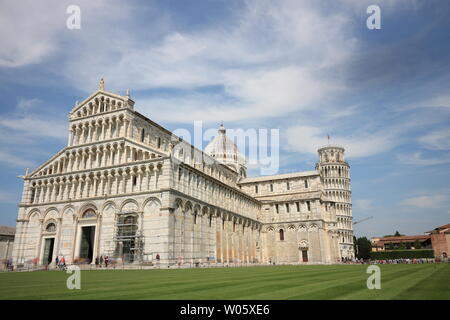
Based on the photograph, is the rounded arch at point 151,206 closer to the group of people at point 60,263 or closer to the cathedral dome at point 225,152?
the group of people at point 60,263

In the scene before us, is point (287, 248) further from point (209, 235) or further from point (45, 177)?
point (45, 177)

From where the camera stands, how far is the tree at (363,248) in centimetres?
10039

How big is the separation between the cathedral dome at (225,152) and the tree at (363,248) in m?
48.1

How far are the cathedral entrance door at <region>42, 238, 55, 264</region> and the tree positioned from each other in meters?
86.3

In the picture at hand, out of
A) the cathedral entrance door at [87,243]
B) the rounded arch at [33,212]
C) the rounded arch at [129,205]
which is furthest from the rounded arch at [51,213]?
the rounded arch at [129,205]

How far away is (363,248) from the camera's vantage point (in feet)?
339

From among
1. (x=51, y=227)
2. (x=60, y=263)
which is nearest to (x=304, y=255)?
(x=60, y=263)

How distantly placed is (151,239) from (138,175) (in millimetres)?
8104

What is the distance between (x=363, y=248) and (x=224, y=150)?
56917mm

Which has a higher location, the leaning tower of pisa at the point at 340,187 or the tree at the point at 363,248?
the leaning tower of pisa at the point at 340,187

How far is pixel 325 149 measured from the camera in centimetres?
9794

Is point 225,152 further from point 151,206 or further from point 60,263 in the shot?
point 60,263

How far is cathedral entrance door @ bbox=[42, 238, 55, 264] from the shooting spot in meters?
42.6

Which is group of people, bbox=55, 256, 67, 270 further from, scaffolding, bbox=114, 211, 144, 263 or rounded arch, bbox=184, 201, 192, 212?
rounded arch, bbox=184, 201, 192, 212
